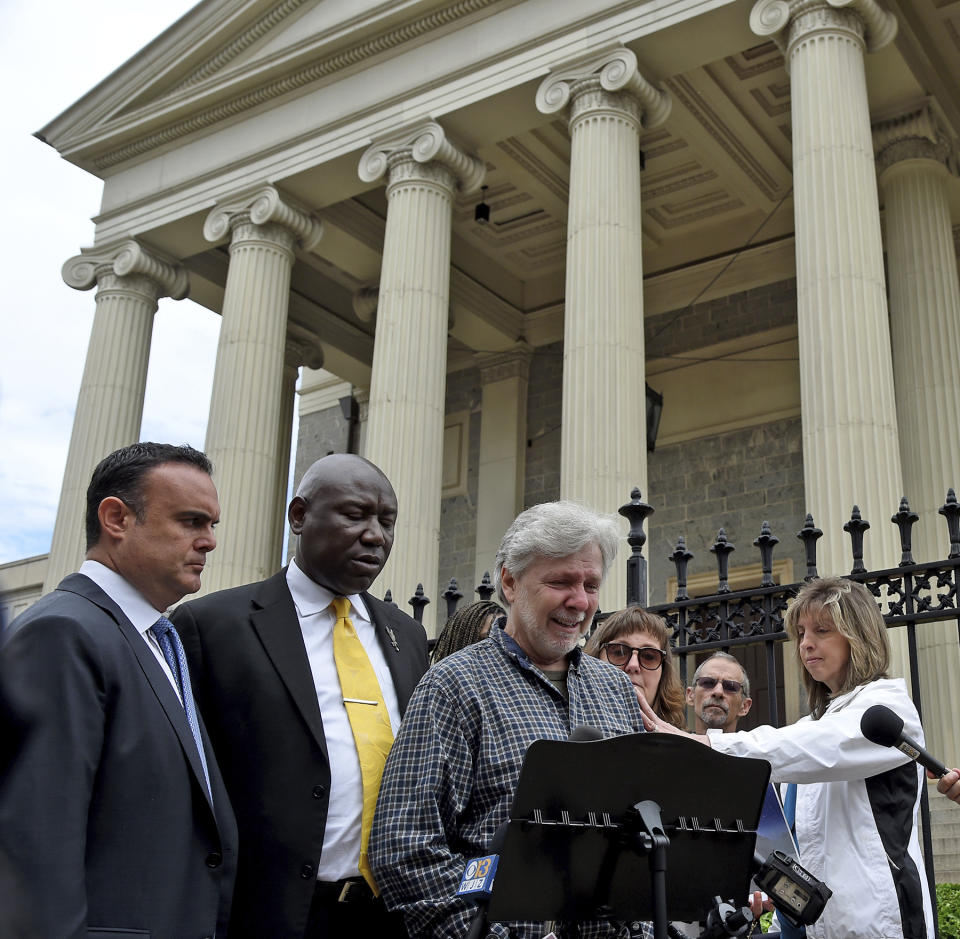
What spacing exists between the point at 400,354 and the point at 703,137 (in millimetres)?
6099

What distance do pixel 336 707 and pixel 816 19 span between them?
11692mm

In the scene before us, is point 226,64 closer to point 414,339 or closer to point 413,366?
point 414,339

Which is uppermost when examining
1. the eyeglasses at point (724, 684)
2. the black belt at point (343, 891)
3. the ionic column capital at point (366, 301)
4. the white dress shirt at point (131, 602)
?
the ionic column capital at point (366, 301)

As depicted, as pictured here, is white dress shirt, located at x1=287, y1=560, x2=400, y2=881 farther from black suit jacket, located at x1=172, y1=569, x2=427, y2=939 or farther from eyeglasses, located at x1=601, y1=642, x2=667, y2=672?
eyeglasses, located at x1=601, y1=642, x2=667, y2=672

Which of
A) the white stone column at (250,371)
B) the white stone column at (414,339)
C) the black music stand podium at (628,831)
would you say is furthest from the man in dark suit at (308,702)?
the white stone column at (250,371)

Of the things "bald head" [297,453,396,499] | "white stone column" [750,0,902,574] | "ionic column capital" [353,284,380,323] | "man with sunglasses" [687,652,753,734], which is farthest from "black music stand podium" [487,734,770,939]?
"ionic column capital" [353,284,380,323]

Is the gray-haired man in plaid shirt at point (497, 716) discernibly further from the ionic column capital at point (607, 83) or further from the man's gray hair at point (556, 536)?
the ionic column capital at point (607, 83)

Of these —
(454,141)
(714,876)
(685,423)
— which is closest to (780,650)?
(685,423)

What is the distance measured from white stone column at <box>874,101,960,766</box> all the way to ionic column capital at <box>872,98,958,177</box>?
0.01 metres

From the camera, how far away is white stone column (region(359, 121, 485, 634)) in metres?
14.5

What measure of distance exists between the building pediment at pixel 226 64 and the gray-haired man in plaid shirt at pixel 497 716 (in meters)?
13.9

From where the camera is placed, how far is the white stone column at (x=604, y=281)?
13125 mm

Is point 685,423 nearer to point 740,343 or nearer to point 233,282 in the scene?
point 740,343

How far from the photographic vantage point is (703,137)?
709 inches
